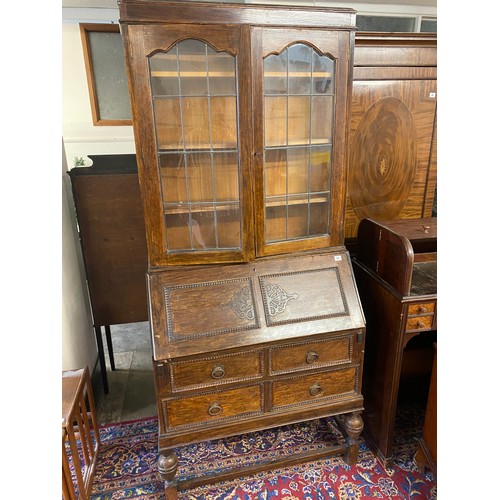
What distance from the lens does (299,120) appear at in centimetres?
145

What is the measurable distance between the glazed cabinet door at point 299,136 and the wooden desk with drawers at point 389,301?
22cm

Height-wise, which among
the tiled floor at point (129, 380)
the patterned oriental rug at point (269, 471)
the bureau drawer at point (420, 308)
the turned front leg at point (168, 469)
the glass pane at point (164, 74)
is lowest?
the patterned oriental rug at point (269, 471)

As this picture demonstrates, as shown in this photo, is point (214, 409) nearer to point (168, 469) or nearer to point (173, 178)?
point (168, 469)

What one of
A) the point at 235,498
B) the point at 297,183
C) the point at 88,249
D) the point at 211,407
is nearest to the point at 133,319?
the point at 88,249

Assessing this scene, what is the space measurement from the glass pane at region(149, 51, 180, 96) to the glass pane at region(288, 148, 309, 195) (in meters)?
0.51

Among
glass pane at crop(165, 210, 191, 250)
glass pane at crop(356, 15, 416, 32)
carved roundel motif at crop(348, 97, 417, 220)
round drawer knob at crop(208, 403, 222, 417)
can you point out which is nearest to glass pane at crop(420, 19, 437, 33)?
glass pane at crop(356, 15, 416, 32)

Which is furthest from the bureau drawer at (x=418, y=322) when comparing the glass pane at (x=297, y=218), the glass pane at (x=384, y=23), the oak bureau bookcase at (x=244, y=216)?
the glass pane at (x=384, y=23)

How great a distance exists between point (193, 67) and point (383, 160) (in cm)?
107

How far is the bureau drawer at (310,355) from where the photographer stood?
1469 mm

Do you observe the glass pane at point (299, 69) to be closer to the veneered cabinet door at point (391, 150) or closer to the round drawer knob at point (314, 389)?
the veneered cabinet door at point (391, 150)

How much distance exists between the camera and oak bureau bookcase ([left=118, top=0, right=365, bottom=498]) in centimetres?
127

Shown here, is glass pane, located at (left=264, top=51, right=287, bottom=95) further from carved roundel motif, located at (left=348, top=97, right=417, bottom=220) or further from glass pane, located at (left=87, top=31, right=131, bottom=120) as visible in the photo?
glass pane, located at (left=87, top=31, right=131, bottom=120)

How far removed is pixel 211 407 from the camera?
144 centimetres

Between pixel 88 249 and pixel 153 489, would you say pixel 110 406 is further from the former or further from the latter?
pixel 88 249
